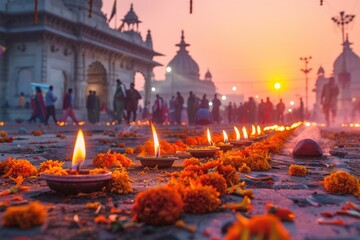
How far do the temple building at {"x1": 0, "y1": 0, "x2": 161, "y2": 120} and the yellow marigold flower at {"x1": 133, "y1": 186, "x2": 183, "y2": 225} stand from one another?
23.8 meters

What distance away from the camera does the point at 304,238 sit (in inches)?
63.8

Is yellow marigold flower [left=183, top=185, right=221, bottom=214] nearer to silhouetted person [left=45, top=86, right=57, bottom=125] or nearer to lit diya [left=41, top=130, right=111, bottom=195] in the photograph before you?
lit diya [left=41, top=130, right=111, bottom=195]

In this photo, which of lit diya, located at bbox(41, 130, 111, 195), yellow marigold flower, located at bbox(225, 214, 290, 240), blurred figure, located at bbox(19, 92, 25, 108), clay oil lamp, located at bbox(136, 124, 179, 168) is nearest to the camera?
yellow marigold flower, located at bbox(225, 214, 290, 240)

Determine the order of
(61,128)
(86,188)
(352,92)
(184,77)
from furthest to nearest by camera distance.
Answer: (184,77) < (352,92) < (61,128) < (86,188)

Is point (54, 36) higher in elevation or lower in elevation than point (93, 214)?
higher

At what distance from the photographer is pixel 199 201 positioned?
2.06 metres

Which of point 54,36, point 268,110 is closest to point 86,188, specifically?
point 268,110

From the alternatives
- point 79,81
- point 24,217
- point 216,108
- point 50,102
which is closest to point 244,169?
point 24,217

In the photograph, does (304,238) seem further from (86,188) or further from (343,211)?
(86,188)

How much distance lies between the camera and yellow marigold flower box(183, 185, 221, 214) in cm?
205

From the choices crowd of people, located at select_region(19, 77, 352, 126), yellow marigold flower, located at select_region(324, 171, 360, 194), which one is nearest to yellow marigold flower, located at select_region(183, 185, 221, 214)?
yellow marigold flower, located at select_region(324, 171, 360, 194)

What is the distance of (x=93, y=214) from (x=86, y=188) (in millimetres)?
437

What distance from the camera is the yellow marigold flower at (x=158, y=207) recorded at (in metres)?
1.81

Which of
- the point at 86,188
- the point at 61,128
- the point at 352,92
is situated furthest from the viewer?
the point at 352,92
